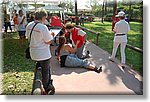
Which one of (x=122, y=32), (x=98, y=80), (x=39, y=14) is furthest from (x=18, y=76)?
(x=122, y=32)

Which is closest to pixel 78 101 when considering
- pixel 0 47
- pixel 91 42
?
pixel 0 47

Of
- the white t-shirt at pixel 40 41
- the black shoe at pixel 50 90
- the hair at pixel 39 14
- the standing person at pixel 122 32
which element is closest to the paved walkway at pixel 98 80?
the black shoe at pixel 50 90

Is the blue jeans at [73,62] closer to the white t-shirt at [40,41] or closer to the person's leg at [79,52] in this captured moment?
the person's leg at [79,52]

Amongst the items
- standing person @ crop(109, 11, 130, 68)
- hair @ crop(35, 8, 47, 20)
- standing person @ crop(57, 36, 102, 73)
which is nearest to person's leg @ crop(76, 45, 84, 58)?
standing person @ crop(57, 36, 102, 73)

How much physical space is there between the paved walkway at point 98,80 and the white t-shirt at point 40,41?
0.42 m

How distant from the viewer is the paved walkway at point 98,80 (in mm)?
2523

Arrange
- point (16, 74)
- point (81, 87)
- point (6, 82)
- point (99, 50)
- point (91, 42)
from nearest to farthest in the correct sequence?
point (81, 87) < point (6, 82) < point (16, 74) < point (99, 50) < point (91, 42)

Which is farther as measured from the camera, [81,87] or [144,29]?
[81,87]

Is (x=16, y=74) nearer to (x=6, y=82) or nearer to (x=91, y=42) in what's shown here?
(x=6, y=82)

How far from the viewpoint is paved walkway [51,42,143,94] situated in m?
2.52

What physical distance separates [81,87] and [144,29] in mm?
891

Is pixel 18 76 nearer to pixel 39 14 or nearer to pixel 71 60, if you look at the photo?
pixel 71 60

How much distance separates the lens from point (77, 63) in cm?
390

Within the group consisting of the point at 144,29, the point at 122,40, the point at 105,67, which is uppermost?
the point at 144,29
